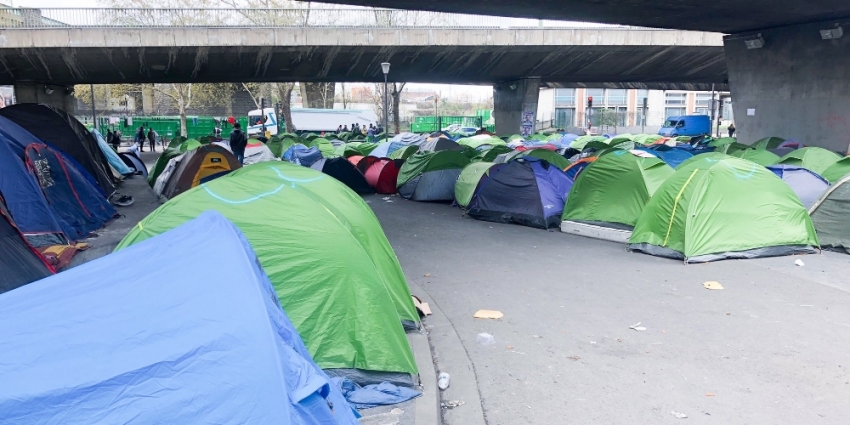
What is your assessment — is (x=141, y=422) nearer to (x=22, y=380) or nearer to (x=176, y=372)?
(x=176, y=372)

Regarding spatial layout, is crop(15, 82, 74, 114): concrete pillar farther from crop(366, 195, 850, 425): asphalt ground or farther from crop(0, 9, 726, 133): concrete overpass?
crop(366, 195, 850, 425): asphalt ground

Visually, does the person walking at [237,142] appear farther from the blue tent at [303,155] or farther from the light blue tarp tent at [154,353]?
the light blue tarp tent at [154,353]

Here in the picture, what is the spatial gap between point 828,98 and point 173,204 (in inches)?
823

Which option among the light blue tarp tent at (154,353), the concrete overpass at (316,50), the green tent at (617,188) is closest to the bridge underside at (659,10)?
the green tent at (617,188)

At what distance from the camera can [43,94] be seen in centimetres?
3189

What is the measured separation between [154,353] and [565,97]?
77762 millimetres

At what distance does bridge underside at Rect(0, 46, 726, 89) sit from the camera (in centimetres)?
2742

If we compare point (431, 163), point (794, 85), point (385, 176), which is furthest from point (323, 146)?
point (794, 85)

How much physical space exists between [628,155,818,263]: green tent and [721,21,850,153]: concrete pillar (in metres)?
12.3

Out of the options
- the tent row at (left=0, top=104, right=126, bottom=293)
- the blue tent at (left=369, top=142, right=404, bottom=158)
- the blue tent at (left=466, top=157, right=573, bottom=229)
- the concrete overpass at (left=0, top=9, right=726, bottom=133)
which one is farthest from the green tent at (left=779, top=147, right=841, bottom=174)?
the concrete overpass at (left=0, top=9, right=726, bottom=133)

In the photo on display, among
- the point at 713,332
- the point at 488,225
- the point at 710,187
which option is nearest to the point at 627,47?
the point at 488,225

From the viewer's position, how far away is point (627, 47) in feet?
99.5

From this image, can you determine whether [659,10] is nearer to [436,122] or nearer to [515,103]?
[515,103]

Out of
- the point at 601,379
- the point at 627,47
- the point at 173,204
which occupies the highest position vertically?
the point at 627,47
